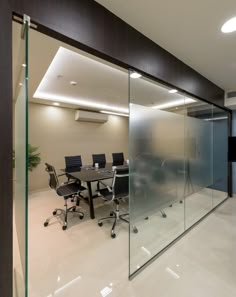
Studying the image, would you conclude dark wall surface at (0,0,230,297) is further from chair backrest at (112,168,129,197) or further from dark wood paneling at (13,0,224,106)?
chair backrest at (112,168,129,197)

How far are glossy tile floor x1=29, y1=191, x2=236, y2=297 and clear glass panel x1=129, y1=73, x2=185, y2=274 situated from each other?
20 cm

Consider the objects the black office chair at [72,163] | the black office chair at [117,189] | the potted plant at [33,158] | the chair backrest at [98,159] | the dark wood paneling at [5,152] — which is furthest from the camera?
the chair backrest at [98,159]

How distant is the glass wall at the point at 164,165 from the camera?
6.40ft

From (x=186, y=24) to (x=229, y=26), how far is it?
0.42 meters

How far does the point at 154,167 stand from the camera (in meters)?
2.16

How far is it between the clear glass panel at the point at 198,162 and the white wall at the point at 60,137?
3938 mm

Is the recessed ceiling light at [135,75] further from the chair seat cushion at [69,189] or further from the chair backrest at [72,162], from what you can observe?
the chair backrest at [72,162]

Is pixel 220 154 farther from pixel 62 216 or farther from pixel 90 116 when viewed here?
pixel 90 116

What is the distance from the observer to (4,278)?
1000 mm

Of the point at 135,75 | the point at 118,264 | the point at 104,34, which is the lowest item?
the point at 118,264

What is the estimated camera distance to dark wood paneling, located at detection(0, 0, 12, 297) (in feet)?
3.16

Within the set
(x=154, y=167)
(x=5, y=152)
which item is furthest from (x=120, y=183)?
(x=5, y=152)

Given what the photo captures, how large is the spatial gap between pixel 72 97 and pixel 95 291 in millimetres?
4133

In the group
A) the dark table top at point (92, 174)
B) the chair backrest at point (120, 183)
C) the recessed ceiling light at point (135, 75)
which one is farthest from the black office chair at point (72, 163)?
the recessed ceiling light at point (135, 75)
